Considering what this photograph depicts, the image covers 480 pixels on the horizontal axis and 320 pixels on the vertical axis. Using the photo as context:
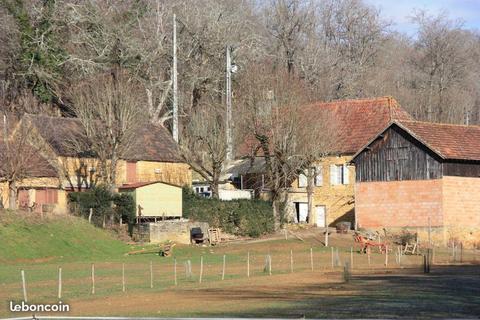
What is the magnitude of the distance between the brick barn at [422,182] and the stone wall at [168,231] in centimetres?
1266

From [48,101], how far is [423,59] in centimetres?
5096

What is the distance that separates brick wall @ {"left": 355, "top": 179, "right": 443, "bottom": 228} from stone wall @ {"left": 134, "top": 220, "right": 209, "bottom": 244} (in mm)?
11920

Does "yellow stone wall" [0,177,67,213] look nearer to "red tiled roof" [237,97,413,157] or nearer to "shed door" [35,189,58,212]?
"shed door" [35,189,58,212]

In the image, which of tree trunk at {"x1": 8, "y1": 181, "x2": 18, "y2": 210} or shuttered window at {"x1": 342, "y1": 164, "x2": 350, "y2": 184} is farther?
shuttered window at {"x1": 342, "y1": 164, "x2": 350, "y2": 184}

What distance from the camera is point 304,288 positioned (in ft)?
129

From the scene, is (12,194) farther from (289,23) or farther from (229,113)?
(289,23)

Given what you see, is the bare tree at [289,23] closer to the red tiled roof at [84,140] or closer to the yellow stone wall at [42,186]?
the red tiled roof at [84,140]

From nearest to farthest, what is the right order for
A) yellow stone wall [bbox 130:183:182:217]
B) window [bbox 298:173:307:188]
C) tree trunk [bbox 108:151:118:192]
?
yellow stone wall [bbox 130:183:182:217], tree trunk [bbox 108:151:118:192], window [bbox 298:173:307:188]

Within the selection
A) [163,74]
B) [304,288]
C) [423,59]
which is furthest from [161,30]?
[304,288]

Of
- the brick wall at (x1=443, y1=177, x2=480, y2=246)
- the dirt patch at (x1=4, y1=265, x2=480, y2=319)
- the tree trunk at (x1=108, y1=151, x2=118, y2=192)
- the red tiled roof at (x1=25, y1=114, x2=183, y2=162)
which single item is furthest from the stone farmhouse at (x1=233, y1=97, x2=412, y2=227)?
the dirt patch at (x1=4, y1=265, x2=480, y2=319)

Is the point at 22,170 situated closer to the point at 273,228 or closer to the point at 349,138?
the point at 273,228

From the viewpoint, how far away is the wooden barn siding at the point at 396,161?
66062mm

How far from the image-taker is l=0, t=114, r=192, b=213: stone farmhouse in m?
68.9

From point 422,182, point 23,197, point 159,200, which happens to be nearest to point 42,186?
point 23,197
